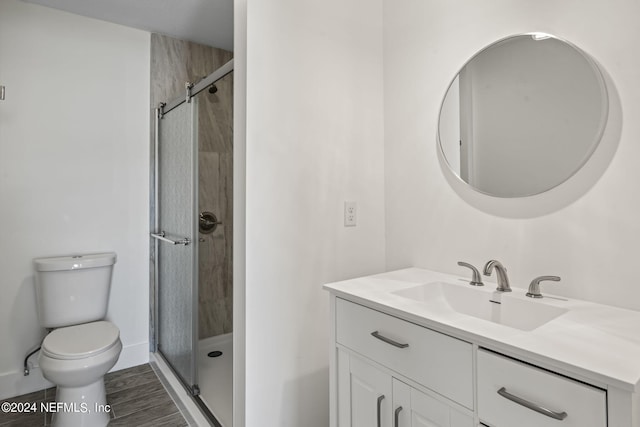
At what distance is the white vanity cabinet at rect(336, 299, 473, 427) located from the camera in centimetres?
82

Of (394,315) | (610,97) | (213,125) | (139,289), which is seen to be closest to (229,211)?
(213,125)

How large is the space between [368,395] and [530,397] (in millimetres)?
507

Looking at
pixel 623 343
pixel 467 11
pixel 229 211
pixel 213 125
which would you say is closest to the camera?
pixel 623 343

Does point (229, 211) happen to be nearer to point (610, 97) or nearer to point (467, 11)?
point (467, 11)

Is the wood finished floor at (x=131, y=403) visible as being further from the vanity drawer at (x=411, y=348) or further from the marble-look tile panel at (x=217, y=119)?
the marble-look tile panel at (x=217, y=119)

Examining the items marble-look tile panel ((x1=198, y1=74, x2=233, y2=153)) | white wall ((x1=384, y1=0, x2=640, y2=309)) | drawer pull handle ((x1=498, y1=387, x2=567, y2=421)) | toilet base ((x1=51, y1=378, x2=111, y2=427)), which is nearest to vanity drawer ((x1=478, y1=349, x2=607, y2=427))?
drawer pull handle ((x1=498, y1=387, x2=567, y2=421))

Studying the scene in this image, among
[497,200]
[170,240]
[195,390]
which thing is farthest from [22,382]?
[497,200]

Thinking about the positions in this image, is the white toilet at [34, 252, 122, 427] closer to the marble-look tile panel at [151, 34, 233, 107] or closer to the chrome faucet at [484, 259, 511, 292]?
the marble-look tile panel at [151, 34, 233, 107]

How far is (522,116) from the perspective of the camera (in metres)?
1.18

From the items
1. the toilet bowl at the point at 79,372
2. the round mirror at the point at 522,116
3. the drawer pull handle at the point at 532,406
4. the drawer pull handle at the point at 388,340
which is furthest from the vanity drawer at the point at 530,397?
the toilet bowl at the point at 79,372

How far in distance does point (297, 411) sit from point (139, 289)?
1636 millimetres

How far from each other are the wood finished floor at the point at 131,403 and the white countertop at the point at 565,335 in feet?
4.82

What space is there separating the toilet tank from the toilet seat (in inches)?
3.2

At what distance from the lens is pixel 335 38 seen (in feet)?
5.10
